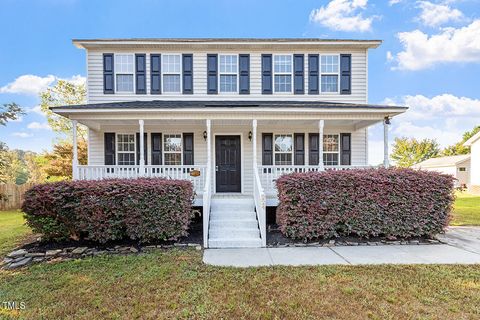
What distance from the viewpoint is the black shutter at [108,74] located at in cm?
1066

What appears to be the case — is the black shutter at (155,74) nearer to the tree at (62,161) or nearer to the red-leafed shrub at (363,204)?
the red-leafed shrub at (363,204)

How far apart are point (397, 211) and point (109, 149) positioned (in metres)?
10.2

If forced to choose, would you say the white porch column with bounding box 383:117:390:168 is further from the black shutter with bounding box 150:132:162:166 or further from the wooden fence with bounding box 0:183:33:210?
the wooden fence with bounding box 0:183:33:210

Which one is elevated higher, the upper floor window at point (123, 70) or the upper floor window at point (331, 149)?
the upper floor window at point (123, 70)

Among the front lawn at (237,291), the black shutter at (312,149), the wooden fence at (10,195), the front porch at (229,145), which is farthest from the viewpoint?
the wooden fence at (10,195)

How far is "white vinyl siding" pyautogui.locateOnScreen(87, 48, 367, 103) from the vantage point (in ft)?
34.9

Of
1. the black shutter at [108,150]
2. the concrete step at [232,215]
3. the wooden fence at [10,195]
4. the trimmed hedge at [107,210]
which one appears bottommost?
the wooden fence at [10,195]

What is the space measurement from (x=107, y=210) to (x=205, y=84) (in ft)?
22.1

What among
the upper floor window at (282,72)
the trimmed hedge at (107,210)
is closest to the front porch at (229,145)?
the upper floor window at (282,72)

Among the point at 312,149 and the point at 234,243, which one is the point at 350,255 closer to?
the point at 234,243

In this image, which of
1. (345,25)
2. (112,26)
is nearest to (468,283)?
(345,25)

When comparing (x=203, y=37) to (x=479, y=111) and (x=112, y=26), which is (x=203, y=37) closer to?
(x=112, y=26)

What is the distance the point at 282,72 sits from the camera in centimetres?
1098

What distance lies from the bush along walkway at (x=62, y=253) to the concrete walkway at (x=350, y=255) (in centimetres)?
113
